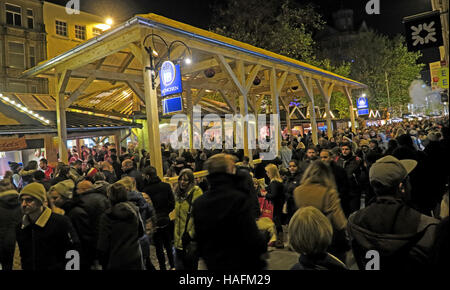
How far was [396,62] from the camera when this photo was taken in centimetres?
3556

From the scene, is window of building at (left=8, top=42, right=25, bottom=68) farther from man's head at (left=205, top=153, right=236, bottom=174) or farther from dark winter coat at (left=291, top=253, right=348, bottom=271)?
dark winter coat at (left=291, top=253, right=348, bottom=271)

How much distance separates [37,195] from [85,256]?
0.97 metres

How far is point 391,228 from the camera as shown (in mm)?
2072

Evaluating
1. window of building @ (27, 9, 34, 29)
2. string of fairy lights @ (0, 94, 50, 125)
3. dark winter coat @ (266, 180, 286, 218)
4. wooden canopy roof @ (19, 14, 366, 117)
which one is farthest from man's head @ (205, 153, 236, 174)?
window of building @ (27, 9, 34, 29)

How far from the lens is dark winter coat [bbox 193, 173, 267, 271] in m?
2.32

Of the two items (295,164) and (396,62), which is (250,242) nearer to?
(295,164)

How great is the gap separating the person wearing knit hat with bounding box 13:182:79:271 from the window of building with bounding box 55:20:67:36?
1038 inches

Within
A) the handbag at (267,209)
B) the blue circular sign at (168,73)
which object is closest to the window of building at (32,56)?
the blue circular sign at (168,73)

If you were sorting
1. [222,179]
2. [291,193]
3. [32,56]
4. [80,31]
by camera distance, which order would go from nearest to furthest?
[222,179], [291,193], [32,56], [80,31]

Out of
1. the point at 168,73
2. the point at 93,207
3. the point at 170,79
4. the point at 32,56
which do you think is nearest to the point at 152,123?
the point at 170,79

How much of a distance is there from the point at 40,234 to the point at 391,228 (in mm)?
3209

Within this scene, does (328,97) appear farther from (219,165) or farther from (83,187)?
(219,165)

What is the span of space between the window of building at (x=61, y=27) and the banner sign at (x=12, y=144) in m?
18.8
